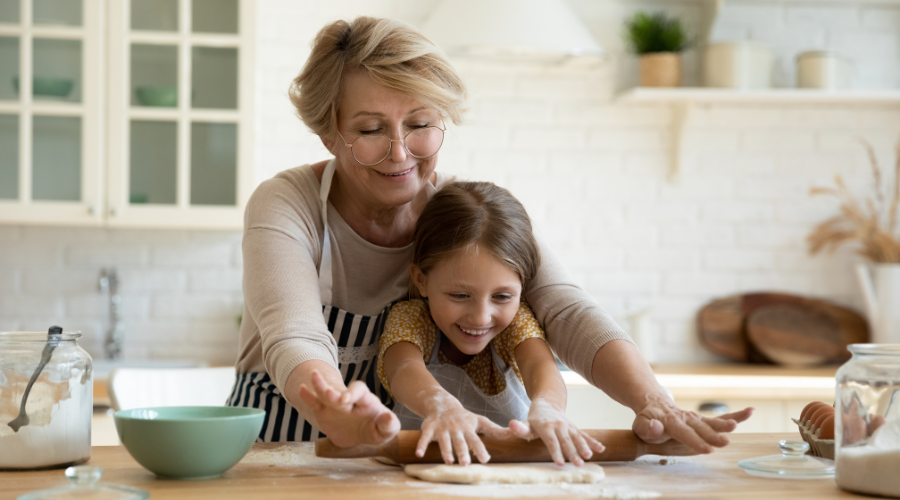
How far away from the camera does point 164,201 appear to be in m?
2.76

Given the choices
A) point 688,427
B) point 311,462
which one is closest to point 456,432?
point 311,462

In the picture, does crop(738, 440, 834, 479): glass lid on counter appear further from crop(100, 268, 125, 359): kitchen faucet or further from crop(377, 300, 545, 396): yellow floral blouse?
crop(100, 268, 125, 359): kitchen faucet

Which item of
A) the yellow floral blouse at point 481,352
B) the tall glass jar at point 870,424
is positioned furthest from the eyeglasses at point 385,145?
the tall glass jar at point 870,424

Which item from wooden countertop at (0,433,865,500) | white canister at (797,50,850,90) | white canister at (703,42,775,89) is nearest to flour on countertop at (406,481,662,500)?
wooden countertop at (0,433,865,500)

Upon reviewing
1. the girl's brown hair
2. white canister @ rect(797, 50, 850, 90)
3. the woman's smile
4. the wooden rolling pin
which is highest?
white canister @ rect(797, 50, 850, 90)

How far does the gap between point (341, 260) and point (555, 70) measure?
1.91 m

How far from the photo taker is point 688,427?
1.03 meters

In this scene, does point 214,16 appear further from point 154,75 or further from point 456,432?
point 456,432

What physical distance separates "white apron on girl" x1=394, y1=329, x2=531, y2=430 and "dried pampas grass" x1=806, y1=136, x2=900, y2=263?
215cm

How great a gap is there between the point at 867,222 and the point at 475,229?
88.6 inches

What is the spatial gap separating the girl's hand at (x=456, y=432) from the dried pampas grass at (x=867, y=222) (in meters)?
2.52

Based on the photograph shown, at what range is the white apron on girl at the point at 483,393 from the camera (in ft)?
4.57

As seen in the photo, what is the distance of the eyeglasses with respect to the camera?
4.35ft

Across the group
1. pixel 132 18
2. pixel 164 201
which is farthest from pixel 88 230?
pixel 132 18
